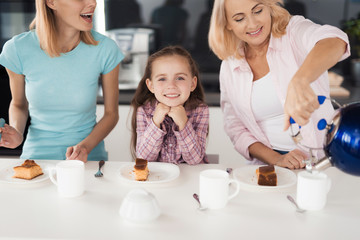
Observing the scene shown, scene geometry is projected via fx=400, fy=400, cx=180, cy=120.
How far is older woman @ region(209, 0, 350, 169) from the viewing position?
1529 mm

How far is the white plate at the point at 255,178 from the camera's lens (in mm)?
1155

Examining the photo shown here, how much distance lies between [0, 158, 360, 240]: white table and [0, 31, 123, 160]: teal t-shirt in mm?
505

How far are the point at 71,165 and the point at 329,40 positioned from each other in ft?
2.89

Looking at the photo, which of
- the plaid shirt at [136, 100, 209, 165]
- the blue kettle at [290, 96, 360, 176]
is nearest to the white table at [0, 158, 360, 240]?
the blue kettle at [290, 96, 360, 176]

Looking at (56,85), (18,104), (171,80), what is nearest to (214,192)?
(171,80)

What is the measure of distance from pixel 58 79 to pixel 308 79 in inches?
40.3

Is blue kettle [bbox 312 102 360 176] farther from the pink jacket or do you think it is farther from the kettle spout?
the pink jacket

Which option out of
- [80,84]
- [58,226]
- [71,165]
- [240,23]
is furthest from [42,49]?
[58,226]

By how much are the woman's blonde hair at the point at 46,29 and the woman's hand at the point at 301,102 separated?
1.00 metres

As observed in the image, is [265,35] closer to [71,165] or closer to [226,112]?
[226,112]

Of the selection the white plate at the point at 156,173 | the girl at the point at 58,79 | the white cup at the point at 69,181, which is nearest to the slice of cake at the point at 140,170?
the white plate at the point at 156,173

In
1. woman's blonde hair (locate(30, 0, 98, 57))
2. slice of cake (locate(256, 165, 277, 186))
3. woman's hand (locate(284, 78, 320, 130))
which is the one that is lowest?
slice of cake (locate(256, 165, 277, 186))

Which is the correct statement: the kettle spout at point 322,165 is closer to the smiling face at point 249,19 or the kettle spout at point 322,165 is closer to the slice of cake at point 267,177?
the slice of cake at point 267,177

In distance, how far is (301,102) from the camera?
3.26ft
